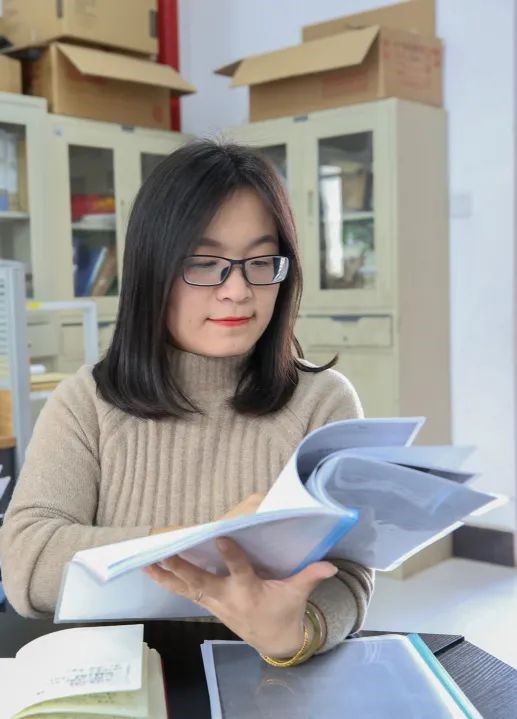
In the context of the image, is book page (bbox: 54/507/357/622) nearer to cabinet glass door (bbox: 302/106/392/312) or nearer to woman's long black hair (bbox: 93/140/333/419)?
woman's long black hair (bbox: 93/140/333/419)

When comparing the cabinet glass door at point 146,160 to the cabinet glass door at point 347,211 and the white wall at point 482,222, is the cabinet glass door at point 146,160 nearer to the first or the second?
the cabinet glass door at point 347,211

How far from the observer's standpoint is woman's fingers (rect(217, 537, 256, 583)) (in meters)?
0.68

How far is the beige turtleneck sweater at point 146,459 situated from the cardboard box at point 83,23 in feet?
7.55

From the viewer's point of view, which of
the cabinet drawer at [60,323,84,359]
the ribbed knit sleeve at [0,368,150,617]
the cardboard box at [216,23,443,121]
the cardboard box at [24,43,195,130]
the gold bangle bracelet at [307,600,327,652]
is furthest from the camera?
the cabinet drawer at [60,323,84,359]

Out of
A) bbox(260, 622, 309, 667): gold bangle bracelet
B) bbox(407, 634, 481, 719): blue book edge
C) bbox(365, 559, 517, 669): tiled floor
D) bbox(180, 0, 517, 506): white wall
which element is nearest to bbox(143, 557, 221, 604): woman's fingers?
bbox(260, 622, 309, 667): gold bangle bracelet

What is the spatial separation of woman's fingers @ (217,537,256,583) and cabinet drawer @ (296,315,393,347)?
2467 millimetres

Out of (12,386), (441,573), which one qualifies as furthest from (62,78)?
(441,573)

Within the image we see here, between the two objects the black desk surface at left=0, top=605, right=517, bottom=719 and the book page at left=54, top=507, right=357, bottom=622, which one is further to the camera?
the black desk surface at left=0, top=605, right=517, bottom=719

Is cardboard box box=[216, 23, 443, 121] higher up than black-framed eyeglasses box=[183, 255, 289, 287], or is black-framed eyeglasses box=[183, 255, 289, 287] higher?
cardboard box box=[216, 23, 443, 121]

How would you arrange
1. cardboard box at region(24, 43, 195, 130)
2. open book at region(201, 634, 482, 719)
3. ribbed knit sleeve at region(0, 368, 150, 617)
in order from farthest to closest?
cardboard box at region(24, 43, 195, 130) → ribbed knit sleeve at region(0, 368, 150, 617) → open book at region(201, 634, 482, 719)

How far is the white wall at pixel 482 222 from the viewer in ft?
10.1

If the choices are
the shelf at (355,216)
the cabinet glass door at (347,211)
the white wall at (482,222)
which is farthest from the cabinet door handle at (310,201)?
the white wall at (482,222)

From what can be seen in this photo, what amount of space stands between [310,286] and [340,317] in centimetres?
18

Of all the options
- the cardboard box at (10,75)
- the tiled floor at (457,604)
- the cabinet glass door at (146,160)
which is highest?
the cardboard box at (10,75)
